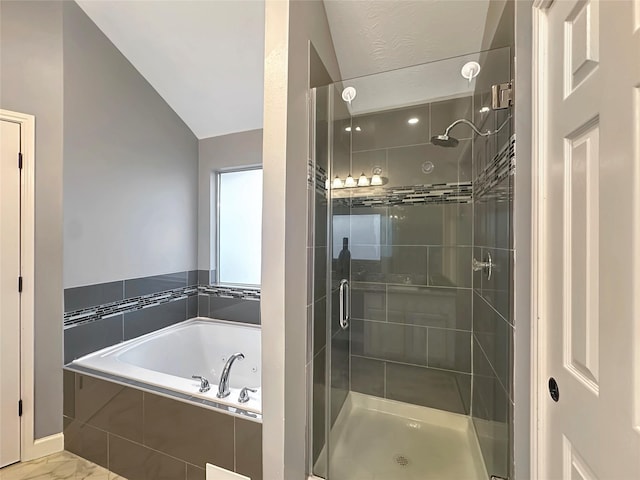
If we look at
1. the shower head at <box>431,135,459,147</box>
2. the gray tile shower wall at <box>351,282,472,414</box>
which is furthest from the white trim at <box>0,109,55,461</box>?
the shower head at <box>431,135,459,147</box>

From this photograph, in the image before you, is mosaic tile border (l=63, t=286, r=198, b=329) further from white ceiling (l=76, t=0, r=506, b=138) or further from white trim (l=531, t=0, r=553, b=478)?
white trim (l=531, t=0, r=553, b=478)

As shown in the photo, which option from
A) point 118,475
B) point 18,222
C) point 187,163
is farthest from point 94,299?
point 187,163

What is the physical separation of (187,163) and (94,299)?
1.48m

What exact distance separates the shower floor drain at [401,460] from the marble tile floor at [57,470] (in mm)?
1606

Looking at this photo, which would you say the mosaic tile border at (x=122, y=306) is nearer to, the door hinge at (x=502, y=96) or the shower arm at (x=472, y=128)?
the shower arm at (x=472, y=128)

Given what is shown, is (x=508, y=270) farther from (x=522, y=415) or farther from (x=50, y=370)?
(x=50, y=370)

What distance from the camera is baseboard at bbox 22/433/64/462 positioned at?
1791 millimetres

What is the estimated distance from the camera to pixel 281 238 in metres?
1.27

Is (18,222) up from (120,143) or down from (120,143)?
down

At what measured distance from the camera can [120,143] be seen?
89.7 inches

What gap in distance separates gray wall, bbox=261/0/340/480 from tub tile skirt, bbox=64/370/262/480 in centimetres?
13

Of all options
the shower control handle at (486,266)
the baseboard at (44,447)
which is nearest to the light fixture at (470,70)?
the shower control handle at (486,266)

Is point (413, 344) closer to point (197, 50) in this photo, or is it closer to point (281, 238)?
point (281, 238)

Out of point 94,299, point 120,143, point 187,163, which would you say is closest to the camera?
point 94,299
